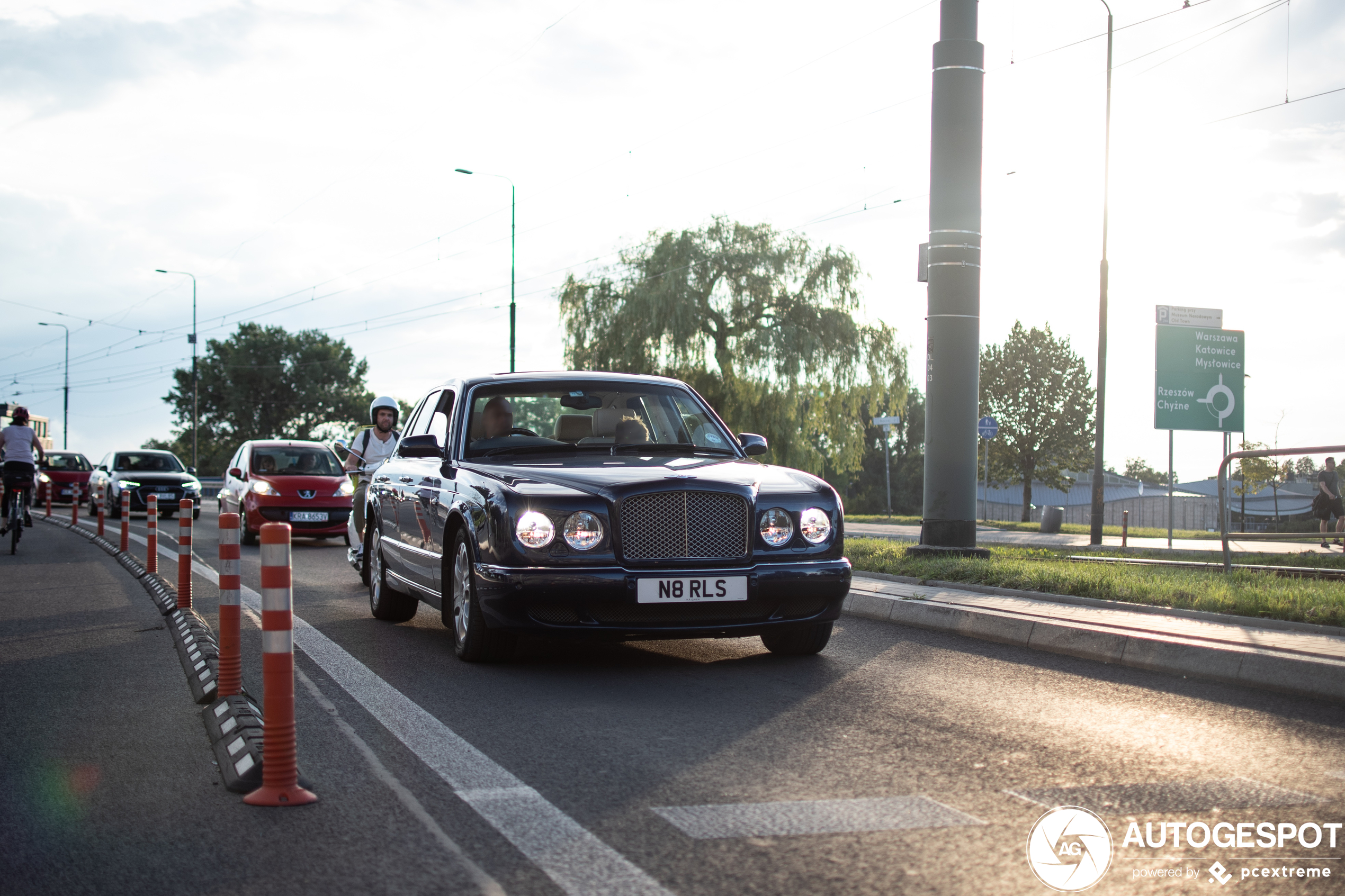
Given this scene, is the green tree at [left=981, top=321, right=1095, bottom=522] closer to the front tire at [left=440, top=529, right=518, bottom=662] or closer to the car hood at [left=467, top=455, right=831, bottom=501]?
the car hood at [left=467, top=455, right=831, bottom=501]

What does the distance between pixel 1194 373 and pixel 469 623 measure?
1720 centimetres

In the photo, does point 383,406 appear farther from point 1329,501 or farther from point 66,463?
point 66,463

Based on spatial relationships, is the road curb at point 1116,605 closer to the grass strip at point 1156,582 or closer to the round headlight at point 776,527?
the grass strip at point 1156,582

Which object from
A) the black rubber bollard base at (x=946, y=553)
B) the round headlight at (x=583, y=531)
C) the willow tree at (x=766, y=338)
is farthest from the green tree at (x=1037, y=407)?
the round headlight at (x=583, y=531)

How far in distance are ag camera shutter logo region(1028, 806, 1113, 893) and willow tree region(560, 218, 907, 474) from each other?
28877 mm

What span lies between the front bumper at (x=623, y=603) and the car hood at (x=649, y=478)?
42 cm

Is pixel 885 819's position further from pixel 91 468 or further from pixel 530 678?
pixel 91 468

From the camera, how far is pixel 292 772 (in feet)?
12.9

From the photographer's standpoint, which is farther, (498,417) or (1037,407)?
(1037,407)

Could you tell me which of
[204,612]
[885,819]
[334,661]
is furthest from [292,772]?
[204,612]

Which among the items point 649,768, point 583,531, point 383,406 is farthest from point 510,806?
point 383,406

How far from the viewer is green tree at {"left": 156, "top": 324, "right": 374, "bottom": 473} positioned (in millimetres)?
73688

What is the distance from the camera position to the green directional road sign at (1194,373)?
20.5 m

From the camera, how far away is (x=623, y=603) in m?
6.14
